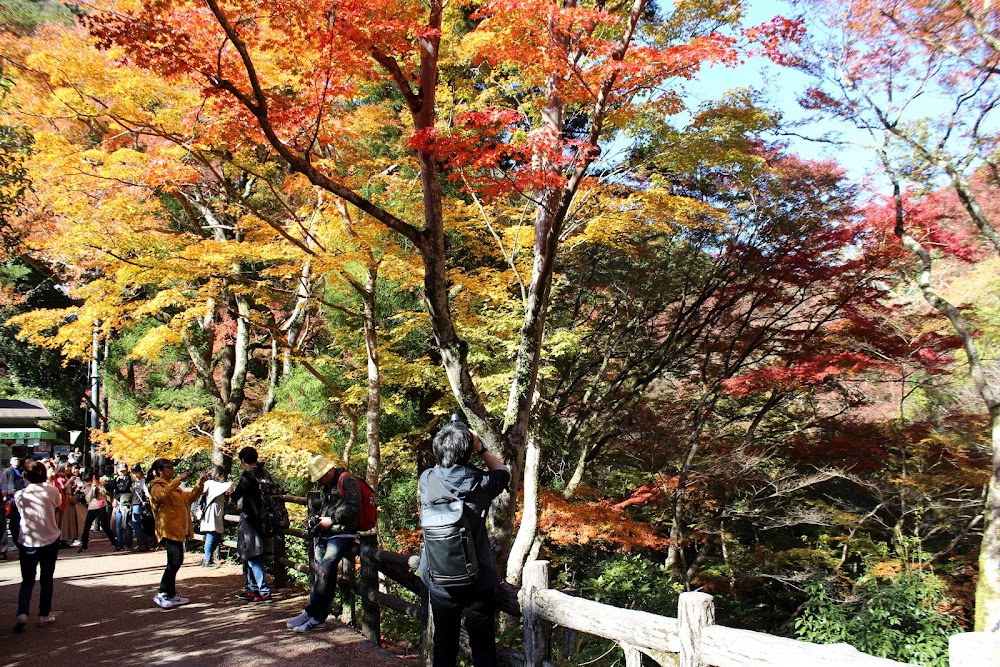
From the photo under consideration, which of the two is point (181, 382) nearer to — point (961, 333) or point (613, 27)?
point (613, 27)

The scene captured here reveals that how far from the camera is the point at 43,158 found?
28.3 ft

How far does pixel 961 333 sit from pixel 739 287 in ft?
13.2

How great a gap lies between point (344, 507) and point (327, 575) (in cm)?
63

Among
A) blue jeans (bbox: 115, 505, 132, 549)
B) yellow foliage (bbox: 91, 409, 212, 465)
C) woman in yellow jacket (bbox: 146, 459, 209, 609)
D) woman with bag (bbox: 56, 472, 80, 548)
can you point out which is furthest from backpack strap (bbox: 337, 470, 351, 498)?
blue jeans (bbox: 115, 505, 132, 549)

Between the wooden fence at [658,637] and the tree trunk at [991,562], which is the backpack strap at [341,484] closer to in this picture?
the wooden fence at [658,637]

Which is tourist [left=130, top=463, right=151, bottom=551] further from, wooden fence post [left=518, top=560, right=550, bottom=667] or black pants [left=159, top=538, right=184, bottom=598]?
wooden fence post [left=518, top=560, right=550, bottom=667]

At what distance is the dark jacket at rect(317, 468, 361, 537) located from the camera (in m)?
5.55

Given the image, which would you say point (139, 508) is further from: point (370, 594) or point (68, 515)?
point (370, 594)

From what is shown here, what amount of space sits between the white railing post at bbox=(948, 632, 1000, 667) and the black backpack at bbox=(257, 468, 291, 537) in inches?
236

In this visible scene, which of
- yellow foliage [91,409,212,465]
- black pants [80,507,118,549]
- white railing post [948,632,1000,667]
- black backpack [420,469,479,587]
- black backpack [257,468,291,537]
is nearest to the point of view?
white railing post [948,632,1000,667]

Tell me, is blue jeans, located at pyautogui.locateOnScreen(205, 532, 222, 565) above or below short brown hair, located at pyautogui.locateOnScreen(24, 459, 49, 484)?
below

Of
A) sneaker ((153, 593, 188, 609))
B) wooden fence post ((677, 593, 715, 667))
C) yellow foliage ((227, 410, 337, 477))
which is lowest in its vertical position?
sneaker ((153, 593, 188, 609))

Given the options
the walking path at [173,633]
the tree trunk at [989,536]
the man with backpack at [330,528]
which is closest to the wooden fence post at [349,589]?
the walking path at [173,633]

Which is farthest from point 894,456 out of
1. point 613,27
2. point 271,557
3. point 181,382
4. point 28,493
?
point 181,382
